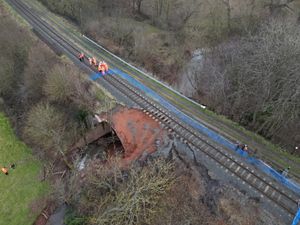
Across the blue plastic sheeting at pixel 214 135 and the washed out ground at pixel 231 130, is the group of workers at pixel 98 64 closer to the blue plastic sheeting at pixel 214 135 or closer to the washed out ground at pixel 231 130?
the blue plastic sheeting at pixel 214 135

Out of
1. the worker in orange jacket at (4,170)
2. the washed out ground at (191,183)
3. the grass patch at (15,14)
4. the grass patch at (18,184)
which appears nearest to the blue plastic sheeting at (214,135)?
the washed out ground at (191,183)

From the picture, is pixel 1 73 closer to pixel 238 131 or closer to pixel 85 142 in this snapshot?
pixel 85 142

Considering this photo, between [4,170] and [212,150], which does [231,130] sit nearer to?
[212,150]

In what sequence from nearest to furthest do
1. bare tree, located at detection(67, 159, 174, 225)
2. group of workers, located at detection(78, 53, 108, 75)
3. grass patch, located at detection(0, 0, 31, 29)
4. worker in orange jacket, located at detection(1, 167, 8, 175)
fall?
1. bare tree, located at detection(67, 159, 174, 225)
2. worker in orange jacket, located at detection(1, 167, 8, 175)
3. group of workers, located at detection(78, 53, 108, 75)
4. grass patch, located at detection(0, 0, 31, 29)

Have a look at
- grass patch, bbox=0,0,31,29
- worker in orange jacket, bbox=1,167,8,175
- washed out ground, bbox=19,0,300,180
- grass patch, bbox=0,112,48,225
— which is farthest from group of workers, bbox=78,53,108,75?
worker in orange jacket, bbox=1,167,8,175

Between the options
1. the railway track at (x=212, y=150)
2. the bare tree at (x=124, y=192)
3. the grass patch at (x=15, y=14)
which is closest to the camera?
the bare tree at (x=124, y=192)

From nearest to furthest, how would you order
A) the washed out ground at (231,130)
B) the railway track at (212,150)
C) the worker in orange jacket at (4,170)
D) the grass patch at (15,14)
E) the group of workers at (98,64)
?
the railway track at (212,150), the washed out ground at (231,130), the worker in orange jacket at (4,170), the group of workers at (98,64), the grass patch at (15,14)

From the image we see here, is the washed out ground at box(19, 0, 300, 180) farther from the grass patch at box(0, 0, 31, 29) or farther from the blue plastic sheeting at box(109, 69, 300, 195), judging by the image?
the grass patch at box(0, 0, 31, 29)

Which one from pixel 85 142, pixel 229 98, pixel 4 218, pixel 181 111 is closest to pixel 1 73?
pixel 85 142
